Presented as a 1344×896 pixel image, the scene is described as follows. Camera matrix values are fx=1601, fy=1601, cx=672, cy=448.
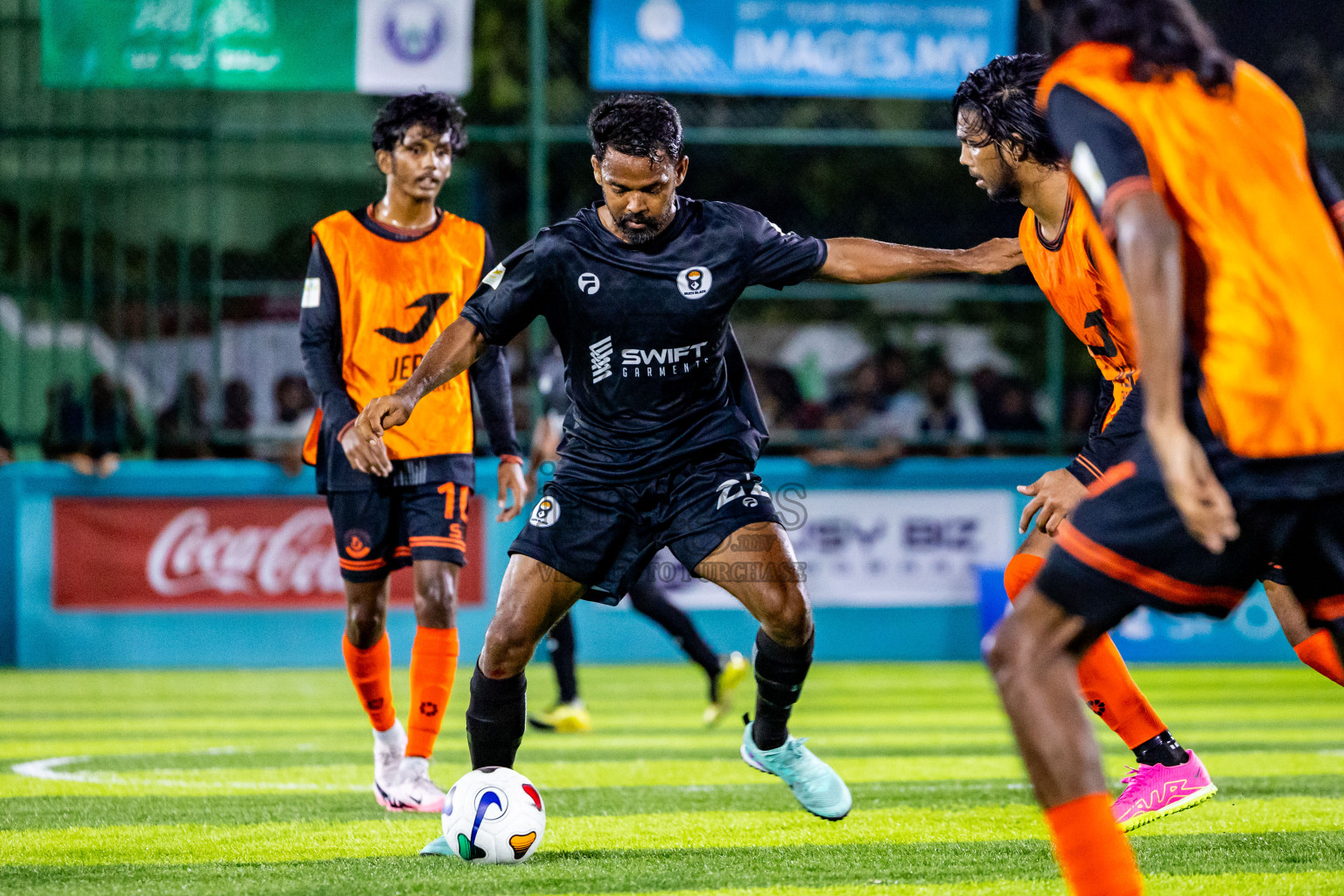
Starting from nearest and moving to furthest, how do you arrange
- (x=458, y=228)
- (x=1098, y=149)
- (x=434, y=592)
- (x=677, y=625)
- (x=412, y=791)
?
(x=1098, y=149) < (x=412, y=791) < (x=434, y=592) < (x=458, y=228) < (x=677, y=625)

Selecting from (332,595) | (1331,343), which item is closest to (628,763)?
(1331,343)

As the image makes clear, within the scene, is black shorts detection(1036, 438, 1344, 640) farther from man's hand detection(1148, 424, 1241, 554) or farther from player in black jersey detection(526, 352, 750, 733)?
player in black jersey detection(526, 352, 750, 733)

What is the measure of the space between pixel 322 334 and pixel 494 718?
1822 millimetres

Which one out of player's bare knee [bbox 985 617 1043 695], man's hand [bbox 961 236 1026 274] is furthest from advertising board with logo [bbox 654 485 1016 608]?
player's bare knee [bbox 985 617 1043 695]

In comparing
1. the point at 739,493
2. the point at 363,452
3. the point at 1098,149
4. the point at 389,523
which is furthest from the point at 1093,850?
the point at 389,523

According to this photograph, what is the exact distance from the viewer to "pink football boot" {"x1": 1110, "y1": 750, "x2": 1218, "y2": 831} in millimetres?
4605

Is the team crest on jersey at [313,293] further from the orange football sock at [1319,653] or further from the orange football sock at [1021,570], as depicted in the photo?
the orange football sock at [1319,653]

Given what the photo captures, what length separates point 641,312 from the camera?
4.50 metres

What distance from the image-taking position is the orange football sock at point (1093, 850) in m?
2.88

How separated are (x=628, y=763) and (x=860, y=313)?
→ 8140mm

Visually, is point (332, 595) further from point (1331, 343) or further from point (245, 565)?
point (1331, 343)

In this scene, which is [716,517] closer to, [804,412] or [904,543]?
[904,543]

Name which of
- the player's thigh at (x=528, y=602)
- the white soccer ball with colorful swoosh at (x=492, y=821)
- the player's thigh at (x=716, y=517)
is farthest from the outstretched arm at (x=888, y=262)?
the white soccer ball with colorful swoosh at (x=492, y=821)

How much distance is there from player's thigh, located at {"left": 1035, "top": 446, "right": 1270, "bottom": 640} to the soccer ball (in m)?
1.91
